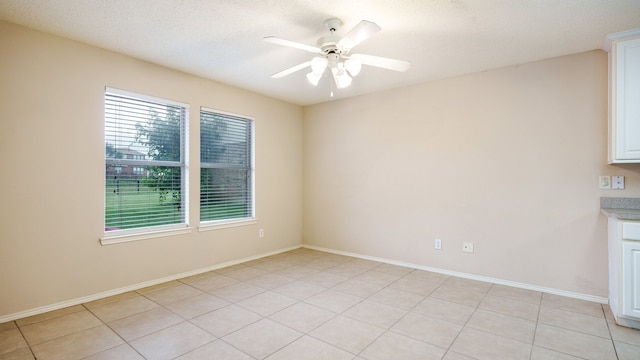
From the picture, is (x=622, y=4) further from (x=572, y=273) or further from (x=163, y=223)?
(x=163, y=223)

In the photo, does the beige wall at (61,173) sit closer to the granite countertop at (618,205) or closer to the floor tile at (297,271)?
the floor tile at (297,271)

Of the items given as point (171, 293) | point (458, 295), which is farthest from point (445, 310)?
point (171, 293)

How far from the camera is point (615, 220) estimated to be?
250 cm

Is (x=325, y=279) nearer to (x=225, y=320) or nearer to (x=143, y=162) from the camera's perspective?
(x=225, y=320)

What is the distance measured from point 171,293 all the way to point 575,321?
3.58 m

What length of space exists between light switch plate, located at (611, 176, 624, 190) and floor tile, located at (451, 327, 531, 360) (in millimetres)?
1756

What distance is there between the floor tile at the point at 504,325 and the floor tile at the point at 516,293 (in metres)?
0.49

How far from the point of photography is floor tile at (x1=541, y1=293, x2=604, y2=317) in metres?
2.70

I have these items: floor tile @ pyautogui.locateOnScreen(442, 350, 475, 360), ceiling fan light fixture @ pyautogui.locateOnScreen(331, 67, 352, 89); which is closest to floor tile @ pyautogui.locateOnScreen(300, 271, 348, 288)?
floor tile @ pyautogui.locateOnScreen(442, 350, 475, 360)

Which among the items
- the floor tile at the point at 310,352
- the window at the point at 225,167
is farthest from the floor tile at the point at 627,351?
the window at the point at 225,167

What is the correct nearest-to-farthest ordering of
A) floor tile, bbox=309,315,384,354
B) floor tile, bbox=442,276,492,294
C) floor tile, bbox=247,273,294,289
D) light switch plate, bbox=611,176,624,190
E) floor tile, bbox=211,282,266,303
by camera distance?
floor tile, bbox=309,315,384,354 → light switch plate, bbox=611,176,624,190 → floor tile, bbox=211,282,266,303 → floor tile, bbox=442,276,492,294 → floor tile, bbox=247,273,294,289

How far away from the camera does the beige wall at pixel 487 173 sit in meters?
2.97

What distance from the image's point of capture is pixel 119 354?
2053mm

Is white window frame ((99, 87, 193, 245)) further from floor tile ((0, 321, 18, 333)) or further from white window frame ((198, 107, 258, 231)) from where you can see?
floor tile ((0, 321, 18, 333))
